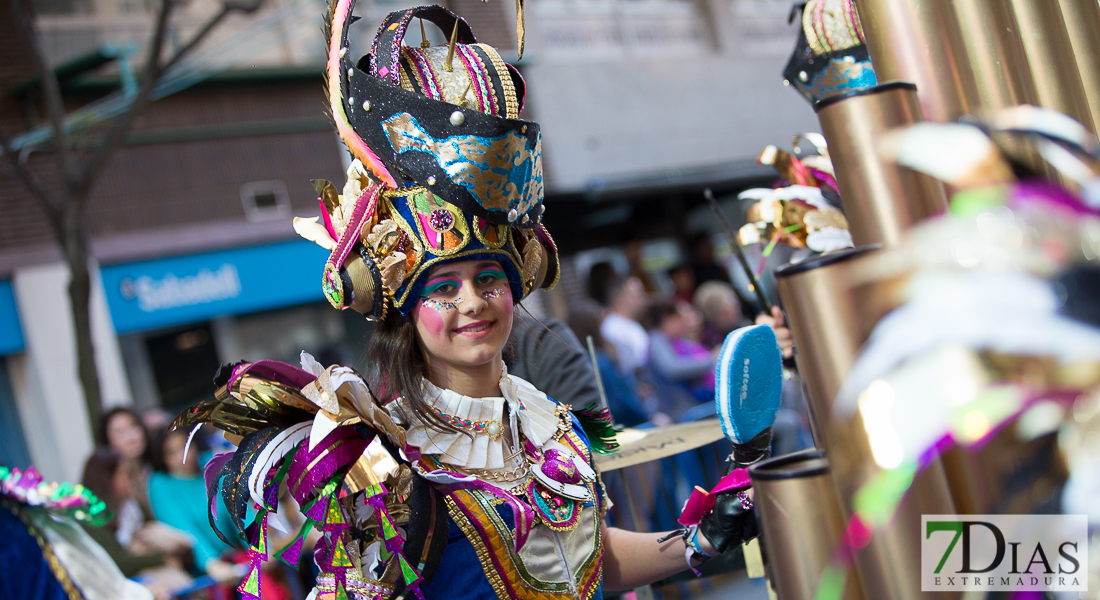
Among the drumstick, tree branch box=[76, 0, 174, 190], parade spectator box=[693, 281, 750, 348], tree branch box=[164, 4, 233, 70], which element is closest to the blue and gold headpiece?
A: the drumstick

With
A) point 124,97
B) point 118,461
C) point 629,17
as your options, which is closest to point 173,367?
point 124,97

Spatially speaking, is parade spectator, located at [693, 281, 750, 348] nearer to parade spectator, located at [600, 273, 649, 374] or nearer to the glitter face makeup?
parade spectator, located at [600, 273, 649, 374]

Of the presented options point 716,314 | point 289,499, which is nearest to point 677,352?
point 716,314

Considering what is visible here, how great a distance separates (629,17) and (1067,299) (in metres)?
11.4

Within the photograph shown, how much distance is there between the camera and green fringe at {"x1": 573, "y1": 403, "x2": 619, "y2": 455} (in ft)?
6.78

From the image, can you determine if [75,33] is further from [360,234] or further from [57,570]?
[360,234]

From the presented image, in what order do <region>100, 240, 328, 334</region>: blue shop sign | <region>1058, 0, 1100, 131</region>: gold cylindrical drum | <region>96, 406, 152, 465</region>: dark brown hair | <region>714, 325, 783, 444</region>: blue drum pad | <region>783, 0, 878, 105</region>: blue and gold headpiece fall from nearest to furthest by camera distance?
<region>1058, 0, 1100, 131</region>: gold cylindrical drum < <region>714, 325, 783, 444</region>: blue drum pad < <region>783, 0, 878, 105</region>: blue and gold headpiece < <region>96, 406, 152, 465</region>: dark brown hair < <region>100, 240, 328, 334</region>: blue shop sign

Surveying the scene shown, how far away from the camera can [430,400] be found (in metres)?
1.78

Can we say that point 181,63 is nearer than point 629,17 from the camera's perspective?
Yes

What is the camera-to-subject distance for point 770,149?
100 inches

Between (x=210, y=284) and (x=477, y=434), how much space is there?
7.14 metres

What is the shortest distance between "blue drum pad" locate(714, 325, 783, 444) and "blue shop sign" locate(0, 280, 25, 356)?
7618 millimetres

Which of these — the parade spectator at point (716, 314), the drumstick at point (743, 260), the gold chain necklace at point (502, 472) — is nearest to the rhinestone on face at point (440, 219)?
the gold chain necklace at point (502, 472)

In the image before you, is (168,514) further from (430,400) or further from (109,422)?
(430,400)
